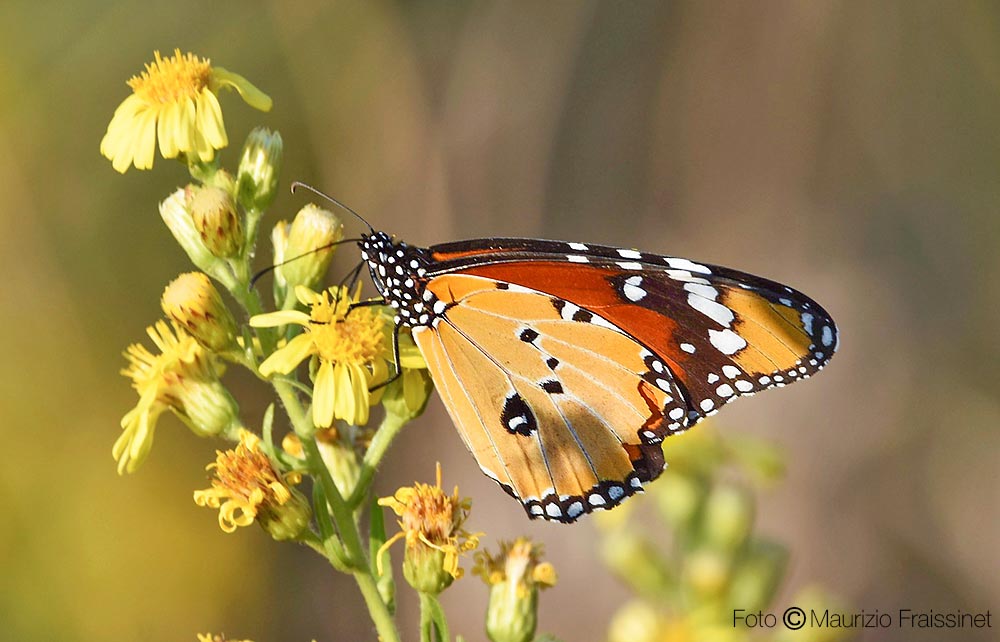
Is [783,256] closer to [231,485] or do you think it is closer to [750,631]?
[750,631]

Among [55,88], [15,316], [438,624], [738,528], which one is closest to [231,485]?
[438,624]

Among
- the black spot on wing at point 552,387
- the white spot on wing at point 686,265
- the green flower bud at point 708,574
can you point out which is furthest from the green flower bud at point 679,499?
the white spot on wing at point 686,265

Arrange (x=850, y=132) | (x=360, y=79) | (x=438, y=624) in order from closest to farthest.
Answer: (x=438, y=624) → (x=360, y=79) → (x=850, y=132)

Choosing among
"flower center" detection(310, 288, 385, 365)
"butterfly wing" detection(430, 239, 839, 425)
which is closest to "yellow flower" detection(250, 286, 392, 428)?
"flower center" detection(310, 288, 385, 365)

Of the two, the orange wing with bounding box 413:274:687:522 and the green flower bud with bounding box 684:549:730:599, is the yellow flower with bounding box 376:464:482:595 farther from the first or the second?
the green flower bud with bounding box 684:549:730:599

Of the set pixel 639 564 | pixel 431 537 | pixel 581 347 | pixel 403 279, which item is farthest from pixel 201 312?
pixel 639 564

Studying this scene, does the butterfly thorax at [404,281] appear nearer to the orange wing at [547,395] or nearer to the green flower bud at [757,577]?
the orange wing at [547,395]
